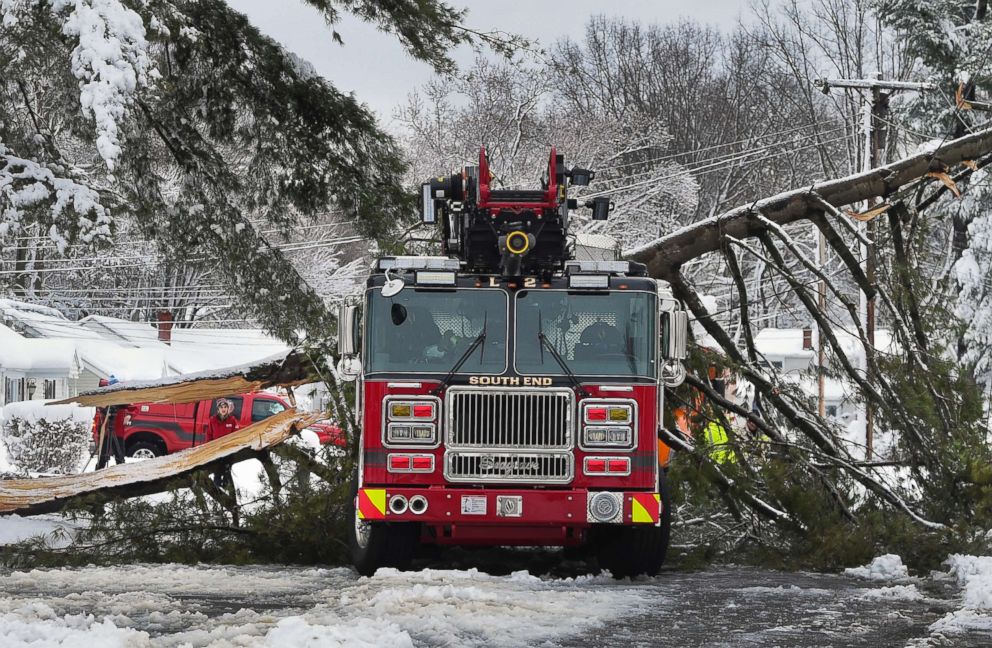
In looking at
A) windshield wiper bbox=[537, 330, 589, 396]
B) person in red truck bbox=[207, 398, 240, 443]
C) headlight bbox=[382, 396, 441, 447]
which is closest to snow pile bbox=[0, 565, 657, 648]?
headlight bbox=[382, 396, 441, 447]

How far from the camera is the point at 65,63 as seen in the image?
10.6m

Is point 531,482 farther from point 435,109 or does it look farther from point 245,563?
point 435,109

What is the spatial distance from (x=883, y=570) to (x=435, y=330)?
386 cm

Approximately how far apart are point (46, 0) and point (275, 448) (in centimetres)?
415

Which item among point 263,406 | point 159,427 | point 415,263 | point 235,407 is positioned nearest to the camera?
point 415,263

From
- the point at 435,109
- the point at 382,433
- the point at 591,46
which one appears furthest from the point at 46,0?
the point at 591,46

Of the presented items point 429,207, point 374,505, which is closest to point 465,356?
point 374,505

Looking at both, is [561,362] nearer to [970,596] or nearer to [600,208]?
[600,208]

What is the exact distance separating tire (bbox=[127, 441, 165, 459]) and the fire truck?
698 inches

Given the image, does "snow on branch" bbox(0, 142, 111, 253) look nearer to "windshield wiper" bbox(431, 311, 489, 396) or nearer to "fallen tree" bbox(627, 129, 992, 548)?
"windshield wiper" bbox(431, 311, 489, 396)

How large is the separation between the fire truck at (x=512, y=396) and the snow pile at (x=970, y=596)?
2081 millimetres

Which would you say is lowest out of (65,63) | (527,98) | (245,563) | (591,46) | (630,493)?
(245,563)

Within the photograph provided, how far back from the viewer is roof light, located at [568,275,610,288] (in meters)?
9.79

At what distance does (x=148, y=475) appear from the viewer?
482 inches
